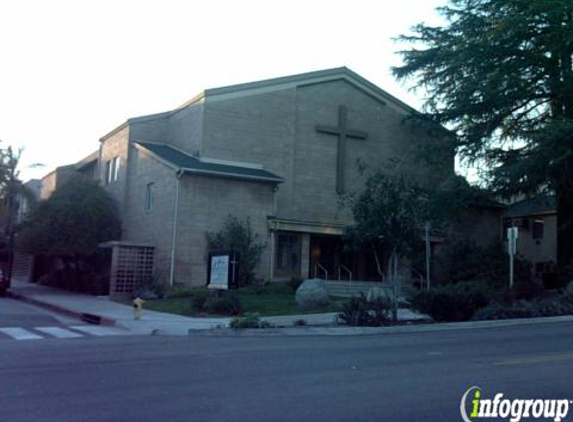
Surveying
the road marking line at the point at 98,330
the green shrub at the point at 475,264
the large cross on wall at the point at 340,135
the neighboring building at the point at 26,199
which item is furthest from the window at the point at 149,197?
the green shrub at the point at 475,264

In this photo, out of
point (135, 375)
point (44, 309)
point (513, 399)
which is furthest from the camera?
point (44, 309)

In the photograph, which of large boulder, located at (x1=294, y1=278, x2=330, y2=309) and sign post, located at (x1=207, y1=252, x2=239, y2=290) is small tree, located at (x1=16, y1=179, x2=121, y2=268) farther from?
large boulder, located at (x1=294, y1=278, x2=330, y2=309)

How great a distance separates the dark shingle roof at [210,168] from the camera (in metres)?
29.6

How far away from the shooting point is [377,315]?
18.6m

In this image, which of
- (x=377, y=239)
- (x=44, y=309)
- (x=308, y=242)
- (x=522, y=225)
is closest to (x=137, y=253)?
(x=44, y=309)

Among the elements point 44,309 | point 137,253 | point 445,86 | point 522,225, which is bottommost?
point 44,309

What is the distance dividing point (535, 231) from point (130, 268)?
957 inches

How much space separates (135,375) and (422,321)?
11068 mm

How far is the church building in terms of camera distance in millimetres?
29984

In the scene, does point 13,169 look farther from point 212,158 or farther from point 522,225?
point 522,225

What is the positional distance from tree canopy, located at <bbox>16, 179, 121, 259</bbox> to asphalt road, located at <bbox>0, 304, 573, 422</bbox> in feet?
61.1

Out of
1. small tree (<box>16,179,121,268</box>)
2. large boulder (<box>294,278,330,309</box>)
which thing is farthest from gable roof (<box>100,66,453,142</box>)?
large boulder (<box>294,278,330,309</box>)

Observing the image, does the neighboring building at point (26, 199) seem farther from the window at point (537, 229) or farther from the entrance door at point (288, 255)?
the window at point (537, 229)

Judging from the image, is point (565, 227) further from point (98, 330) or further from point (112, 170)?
point (112, 170)
